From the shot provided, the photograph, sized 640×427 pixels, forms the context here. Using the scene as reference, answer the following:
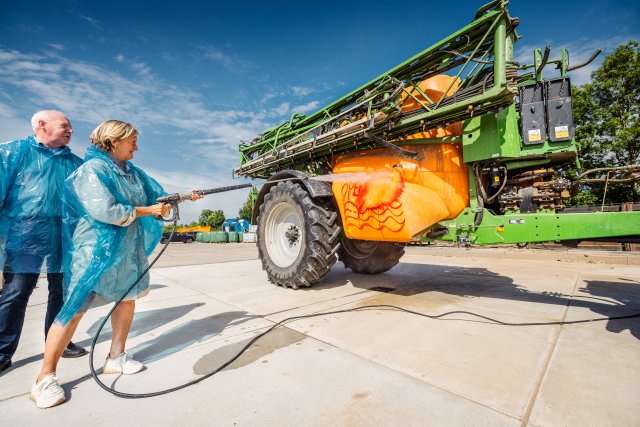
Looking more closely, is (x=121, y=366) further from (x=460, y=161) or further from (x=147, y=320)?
(x=460, y=161)

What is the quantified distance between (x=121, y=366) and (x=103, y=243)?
854 mm

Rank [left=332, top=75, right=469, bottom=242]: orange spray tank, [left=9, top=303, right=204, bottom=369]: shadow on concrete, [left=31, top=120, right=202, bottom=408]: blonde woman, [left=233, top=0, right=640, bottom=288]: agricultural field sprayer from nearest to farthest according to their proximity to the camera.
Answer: [left=31, top=120, right=202, bottom=408]: blonde woman, [left=9, top=303, right=204, bottom=369]: shadow on concrete, [left=233, top=0, right=640, bottom=288]: agricultural field sprayer, [left=332, top=75, right=469, bottom=242]: orange spray tank

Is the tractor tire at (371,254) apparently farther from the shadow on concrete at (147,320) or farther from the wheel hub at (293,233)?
the shadow on concrete at (147,320)

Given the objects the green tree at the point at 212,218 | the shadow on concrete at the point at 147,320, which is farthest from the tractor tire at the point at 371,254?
the green tree at the point at 212,218

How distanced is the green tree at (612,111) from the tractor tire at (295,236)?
20.7 metres

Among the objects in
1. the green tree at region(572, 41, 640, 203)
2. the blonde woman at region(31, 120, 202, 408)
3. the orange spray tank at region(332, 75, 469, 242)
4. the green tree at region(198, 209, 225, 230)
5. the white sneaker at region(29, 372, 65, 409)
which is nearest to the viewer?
the white sneaker at region(29, 372, 65, 409)

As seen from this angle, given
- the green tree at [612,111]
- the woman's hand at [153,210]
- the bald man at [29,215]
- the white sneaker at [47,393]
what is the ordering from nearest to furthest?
the white sneaker at [47,393], the woman's hand at [153,210], the bald man at [29,215], the green tree at [612,111]

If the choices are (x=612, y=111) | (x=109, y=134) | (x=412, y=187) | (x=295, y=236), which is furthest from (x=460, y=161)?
(x=612, y=111)

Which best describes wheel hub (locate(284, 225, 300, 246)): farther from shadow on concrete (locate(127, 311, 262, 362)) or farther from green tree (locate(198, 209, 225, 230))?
green tree (locate(198, 209, 225, 230))

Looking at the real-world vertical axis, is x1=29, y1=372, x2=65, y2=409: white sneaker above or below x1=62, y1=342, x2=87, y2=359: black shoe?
above

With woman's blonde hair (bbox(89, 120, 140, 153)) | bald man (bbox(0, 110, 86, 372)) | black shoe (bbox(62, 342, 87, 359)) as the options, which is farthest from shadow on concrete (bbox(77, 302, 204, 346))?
woman's blonde hair (bbox(89, 120, 140, 153))

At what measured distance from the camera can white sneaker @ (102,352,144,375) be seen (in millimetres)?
1960

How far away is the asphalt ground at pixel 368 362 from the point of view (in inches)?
58.6

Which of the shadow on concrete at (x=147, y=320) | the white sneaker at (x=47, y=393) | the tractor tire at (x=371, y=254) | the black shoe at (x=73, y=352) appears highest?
the tractor tire at (x=371, y=254)
